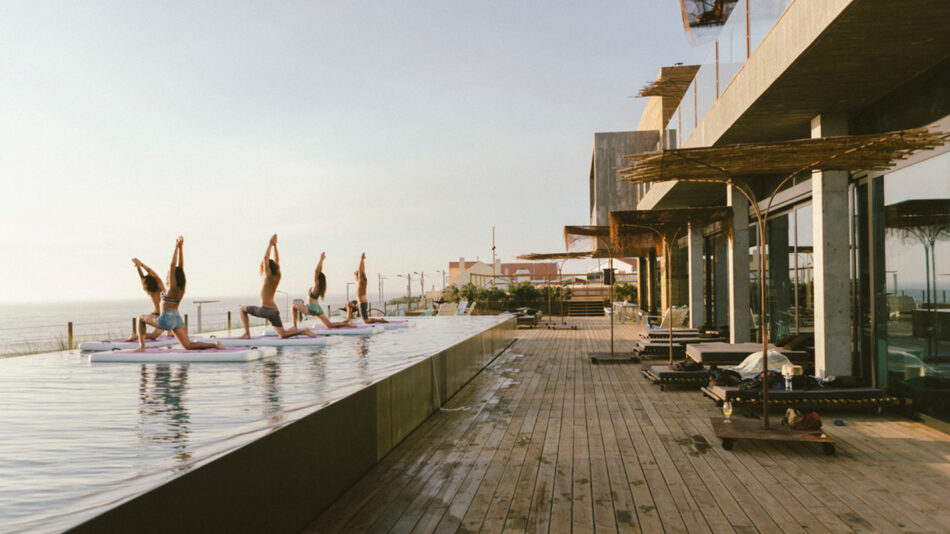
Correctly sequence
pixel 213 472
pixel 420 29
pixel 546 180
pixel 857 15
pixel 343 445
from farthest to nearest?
1. pixel 546 180
2. pixel 420 29
3. pixel 857 15
4. pixel 343 445
5. pixel 213 472

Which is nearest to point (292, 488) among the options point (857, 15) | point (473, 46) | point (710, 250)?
point (857, 15)

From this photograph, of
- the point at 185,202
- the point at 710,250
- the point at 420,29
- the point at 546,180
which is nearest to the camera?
the point at 710,250

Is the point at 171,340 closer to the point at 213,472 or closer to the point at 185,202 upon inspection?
the point at 213,472

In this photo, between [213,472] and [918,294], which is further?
[918,294]

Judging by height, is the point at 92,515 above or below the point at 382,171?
below

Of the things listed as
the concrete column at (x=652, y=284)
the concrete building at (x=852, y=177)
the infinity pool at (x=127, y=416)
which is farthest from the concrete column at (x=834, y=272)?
the concrete column at (x=652, y=284)

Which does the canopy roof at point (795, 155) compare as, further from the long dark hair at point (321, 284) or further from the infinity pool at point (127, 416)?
the long dark hair at point (321, 284)

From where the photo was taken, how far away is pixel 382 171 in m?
36.9

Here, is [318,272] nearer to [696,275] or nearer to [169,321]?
[169,321]

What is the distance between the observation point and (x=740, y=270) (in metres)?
10.6

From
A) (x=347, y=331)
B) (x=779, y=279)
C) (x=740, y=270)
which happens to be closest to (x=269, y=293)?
(x=347, y=331)

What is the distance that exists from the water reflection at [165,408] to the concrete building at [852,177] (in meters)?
5.68

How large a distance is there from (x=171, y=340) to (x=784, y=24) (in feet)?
39.2

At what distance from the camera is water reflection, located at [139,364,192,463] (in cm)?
427
